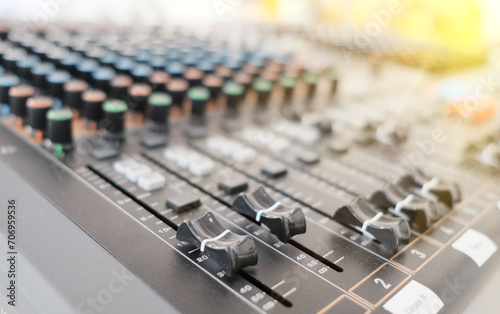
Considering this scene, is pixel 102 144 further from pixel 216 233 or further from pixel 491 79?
pixel 491 79

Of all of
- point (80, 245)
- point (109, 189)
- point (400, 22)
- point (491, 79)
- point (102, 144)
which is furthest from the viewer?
point (400, 22)

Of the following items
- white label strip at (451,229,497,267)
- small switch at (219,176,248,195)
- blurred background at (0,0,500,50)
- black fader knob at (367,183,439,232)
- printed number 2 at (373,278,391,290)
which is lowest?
printed number 2 at (373,278,391,290)

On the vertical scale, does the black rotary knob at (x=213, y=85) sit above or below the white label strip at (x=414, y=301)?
above

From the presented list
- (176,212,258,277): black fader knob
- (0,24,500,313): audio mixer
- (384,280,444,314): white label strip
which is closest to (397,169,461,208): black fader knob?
(0,24,500,313): audio mixer

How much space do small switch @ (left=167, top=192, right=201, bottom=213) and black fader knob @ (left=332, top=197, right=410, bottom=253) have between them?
222 mm

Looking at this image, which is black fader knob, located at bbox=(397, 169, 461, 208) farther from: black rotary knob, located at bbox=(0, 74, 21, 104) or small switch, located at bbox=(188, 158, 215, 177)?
black rotary knob, located at bbox=(0, 74, 21, 104)

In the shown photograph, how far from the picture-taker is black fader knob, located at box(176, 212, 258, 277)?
19.5 inches

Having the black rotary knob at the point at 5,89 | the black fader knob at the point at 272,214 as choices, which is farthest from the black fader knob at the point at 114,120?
the black fader knob at the point at 272,214

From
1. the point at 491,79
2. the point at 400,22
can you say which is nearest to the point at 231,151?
the point at 491,79

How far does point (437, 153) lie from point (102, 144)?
778 millimetres

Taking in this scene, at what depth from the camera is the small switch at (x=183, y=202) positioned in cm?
62

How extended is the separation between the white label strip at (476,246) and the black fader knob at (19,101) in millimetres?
845

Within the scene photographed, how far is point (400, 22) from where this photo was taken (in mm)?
2684

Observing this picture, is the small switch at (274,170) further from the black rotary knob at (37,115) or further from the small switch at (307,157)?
the black rotary knob at (37,115)
